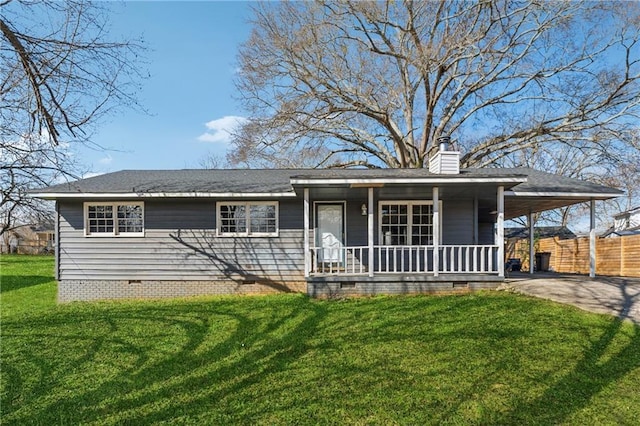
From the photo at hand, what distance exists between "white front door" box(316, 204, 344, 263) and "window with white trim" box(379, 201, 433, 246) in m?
1.18

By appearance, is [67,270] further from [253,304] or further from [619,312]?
[619,312]

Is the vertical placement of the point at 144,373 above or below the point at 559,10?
below

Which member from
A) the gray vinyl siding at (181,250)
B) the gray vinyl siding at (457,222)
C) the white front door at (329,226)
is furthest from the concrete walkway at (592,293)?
the gray vinyl siding at (181,250)

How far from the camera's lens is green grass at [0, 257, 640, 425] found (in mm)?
3830

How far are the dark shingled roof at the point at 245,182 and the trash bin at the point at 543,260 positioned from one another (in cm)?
444

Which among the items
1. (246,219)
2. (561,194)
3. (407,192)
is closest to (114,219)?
(246,219)

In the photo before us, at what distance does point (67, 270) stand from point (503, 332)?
10.9 metres

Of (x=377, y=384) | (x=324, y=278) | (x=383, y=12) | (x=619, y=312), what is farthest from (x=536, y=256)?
(x=377, y=384)

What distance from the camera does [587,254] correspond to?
52.0 ft

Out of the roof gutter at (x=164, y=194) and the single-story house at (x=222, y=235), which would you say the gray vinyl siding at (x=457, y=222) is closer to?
the single-story house at (x=222, y=235)

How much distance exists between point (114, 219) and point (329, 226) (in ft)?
19.6

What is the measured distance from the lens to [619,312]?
6891 millimetres

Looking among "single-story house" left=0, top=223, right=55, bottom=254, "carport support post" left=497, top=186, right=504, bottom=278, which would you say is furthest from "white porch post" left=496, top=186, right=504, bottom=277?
"single-story house" left=0, top=223, right=55, bottom=254

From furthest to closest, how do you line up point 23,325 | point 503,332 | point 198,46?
point 198,46, point 23,325, point 503,332
